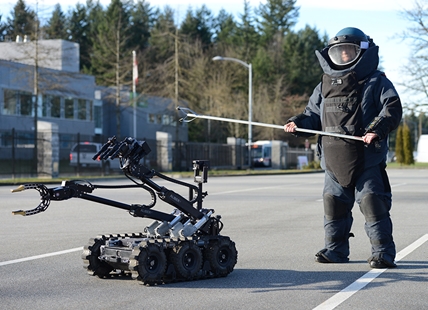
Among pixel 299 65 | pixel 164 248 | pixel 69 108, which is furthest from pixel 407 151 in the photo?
pixel 164 248

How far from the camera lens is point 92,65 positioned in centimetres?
8050

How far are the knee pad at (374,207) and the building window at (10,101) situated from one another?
45043mm

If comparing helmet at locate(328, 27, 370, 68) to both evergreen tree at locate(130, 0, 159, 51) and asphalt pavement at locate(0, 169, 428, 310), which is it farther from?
evergreen tree at locate(130, 0, 159, 51)

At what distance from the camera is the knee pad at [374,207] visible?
285 inches

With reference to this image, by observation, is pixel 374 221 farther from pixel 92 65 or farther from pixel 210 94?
pixel 92 65

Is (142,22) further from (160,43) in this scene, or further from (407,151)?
(407,151)

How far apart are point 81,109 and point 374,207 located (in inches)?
2057

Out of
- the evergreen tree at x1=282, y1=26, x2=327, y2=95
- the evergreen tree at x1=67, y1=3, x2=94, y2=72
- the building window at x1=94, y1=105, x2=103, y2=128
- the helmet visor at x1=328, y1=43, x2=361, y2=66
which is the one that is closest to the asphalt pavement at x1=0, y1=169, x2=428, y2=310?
the helmet visor at x1=328, y1=43, x2=361, y2=66

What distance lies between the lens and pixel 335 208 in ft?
24.7

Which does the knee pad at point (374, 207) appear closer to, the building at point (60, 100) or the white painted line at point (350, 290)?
the white painted line at point (350, 290)

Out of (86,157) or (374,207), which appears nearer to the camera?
(374,207)

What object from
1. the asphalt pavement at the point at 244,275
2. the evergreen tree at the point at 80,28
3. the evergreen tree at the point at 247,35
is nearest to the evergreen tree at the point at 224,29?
the evergreen tree at the point at 247,35

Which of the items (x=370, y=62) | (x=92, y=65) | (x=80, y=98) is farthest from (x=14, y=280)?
(x=92, y=65)

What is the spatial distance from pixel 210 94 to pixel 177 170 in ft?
A: 49.3
